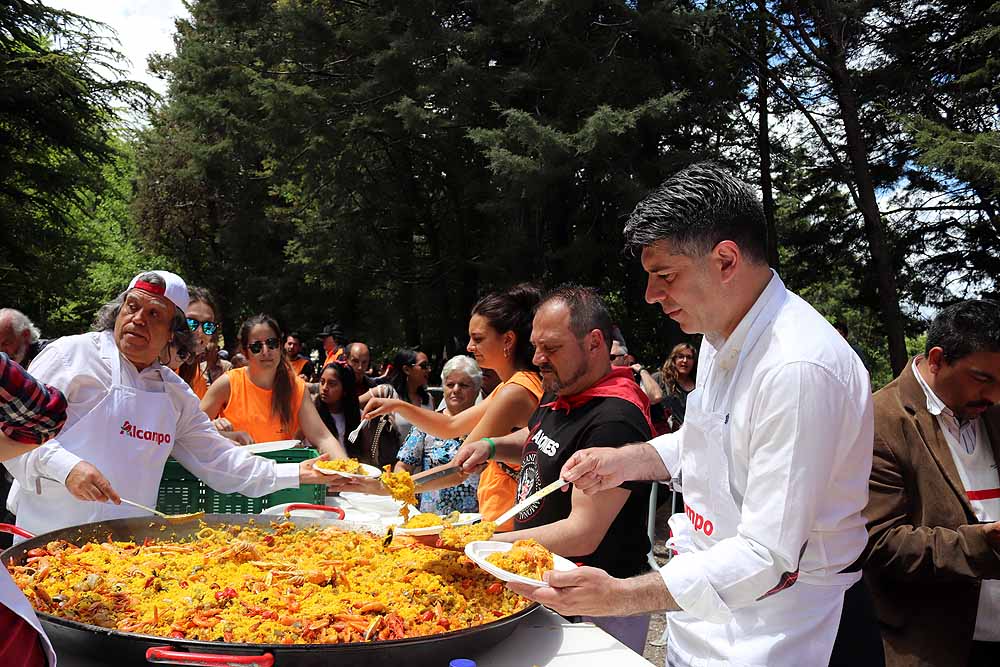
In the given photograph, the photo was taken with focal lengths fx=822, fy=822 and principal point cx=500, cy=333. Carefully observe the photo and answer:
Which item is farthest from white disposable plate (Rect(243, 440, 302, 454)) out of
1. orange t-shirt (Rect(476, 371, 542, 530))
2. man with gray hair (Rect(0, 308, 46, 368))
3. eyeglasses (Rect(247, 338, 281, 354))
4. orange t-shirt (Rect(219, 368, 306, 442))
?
man with gray hair (Rect(0, 308, 46, 368))

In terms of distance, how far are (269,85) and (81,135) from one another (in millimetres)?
4397

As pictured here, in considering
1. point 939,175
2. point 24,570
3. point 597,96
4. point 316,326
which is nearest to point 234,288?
point 316,326

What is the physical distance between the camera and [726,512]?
1.83m

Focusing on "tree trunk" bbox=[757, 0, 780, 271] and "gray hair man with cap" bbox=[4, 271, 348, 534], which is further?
"tree trunk" bbox=[757, 0, 780, 271]

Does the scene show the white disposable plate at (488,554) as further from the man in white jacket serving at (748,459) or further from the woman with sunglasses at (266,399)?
the woman with sunglasses at (266,399)

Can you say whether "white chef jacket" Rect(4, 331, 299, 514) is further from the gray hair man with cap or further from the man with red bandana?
the man with red bandana

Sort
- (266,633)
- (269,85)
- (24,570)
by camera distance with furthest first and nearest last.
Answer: (269,85)
(24,570)
(266,633)

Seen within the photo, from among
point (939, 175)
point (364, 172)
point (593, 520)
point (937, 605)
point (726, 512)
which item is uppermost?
point (364, 172)

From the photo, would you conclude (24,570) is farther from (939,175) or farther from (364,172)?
(364,172)

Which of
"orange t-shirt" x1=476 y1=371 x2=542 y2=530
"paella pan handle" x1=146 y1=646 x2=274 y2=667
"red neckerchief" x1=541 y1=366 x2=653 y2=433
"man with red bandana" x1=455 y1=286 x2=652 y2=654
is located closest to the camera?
"paella pan handle" x1=146 y1=646 x2=274 y2=667

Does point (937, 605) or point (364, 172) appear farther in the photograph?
point (364, 172)

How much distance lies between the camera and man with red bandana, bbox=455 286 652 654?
8.34 ft

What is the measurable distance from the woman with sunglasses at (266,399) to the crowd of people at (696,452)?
0.08ft

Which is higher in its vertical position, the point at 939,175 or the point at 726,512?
the point at 939,175
